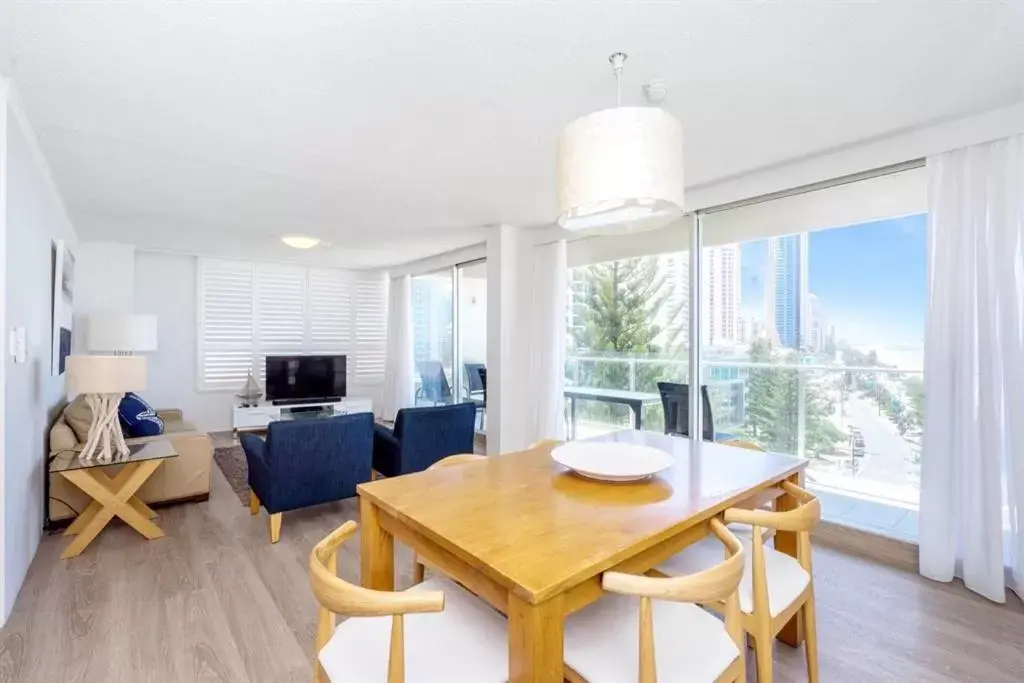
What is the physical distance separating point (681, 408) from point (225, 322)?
5654 mm

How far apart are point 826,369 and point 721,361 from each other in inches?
28.7

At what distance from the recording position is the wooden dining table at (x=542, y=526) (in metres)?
1.00

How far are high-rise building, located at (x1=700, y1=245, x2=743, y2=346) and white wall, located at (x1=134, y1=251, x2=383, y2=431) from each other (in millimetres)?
5932

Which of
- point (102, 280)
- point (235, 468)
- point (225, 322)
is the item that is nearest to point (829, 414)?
point (235, 468)

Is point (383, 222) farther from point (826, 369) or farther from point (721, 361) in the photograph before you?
point (826, 369)

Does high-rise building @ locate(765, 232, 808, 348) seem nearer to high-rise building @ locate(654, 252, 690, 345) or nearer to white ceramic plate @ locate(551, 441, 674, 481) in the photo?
high-rise building @ locate(654, 252, 690, 345)

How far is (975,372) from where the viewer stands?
92.9 inches

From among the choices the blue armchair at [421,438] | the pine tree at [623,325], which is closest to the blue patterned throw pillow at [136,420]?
the blue armchair at [421,438]

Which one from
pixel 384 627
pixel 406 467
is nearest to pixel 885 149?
pixel 384 627

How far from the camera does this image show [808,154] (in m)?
2.85

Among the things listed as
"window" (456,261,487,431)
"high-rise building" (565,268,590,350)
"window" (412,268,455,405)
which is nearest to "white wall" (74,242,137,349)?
"window" (412,268,455,405)

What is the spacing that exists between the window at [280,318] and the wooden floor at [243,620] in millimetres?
3586

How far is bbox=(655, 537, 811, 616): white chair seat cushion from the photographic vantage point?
1.45m

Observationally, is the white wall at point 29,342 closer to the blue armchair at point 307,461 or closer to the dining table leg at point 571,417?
the blue armchair at point 307,461
